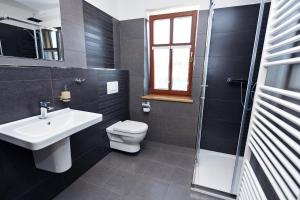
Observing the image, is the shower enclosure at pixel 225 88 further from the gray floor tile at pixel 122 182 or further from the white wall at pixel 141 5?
the gray floor tile at pixel 122 182

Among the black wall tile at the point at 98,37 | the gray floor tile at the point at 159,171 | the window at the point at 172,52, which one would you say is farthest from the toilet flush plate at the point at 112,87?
the gray floor tile at the point at 159,171

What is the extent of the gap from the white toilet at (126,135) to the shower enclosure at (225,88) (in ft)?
2.57

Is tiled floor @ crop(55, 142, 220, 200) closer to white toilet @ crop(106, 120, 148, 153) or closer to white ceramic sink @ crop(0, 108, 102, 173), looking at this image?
white toilet @ crop(106, 120, 148, 153)

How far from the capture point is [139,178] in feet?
5.90

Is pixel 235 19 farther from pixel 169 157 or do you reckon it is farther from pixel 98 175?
pixel 98 175

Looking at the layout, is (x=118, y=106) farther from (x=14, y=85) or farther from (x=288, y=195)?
(x=288, y=195)

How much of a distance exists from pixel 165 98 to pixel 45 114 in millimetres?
1633

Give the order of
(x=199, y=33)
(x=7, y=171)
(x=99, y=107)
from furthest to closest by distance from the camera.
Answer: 1. (x=199, y=33)
2. (x=99, y=107)
3. (x=7, y=171)

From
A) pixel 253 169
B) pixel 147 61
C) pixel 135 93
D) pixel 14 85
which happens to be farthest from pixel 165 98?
pixel 14 85

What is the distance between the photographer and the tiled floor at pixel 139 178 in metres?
1.56

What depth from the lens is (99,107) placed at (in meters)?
2.04

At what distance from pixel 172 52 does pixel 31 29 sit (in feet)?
5.91

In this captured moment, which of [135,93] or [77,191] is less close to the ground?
[135,93]

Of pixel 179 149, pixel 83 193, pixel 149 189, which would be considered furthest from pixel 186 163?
pixel 83 193
